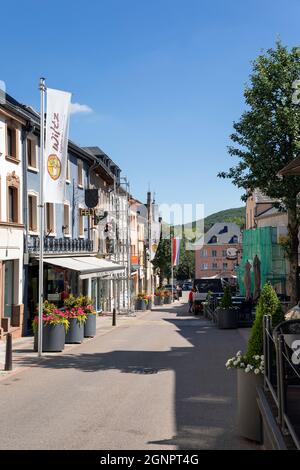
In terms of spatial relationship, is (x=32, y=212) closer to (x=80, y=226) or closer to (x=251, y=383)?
(x=80, y=226)

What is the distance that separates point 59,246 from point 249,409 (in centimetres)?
1971

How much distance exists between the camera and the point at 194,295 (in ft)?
125

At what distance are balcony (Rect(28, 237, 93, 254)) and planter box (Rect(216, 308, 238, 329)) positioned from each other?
7.87 m

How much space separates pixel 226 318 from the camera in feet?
82.0

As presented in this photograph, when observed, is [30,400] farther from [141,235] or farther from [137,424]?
[141,235]

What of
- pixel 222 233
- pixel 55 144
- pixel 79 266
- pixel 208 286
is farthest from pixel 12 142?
pixel 222 233

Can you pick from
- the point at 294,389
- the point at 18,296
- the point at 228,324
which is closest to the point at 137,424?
the point at 294,389

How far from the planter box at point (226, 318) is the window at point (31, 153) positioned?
10.4 m

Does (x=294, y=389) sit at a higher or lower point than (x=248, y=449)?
higher

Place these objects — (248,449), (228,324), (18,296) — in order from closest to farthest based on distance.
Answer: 1. (248,449)
2. (18,296)
3. (228,324)

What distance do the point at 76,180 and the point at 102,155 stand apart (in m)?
9.70

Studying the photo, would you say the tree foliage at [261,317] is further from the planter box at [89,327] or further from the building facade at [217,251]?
the building facade at [217,251]

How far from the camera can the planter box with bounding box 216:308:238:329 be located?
984 inches

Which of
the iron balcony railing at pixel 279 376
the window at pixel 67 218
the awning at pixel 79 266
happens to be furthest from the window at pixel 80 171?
the iron balcony railing at pixel 279 376
